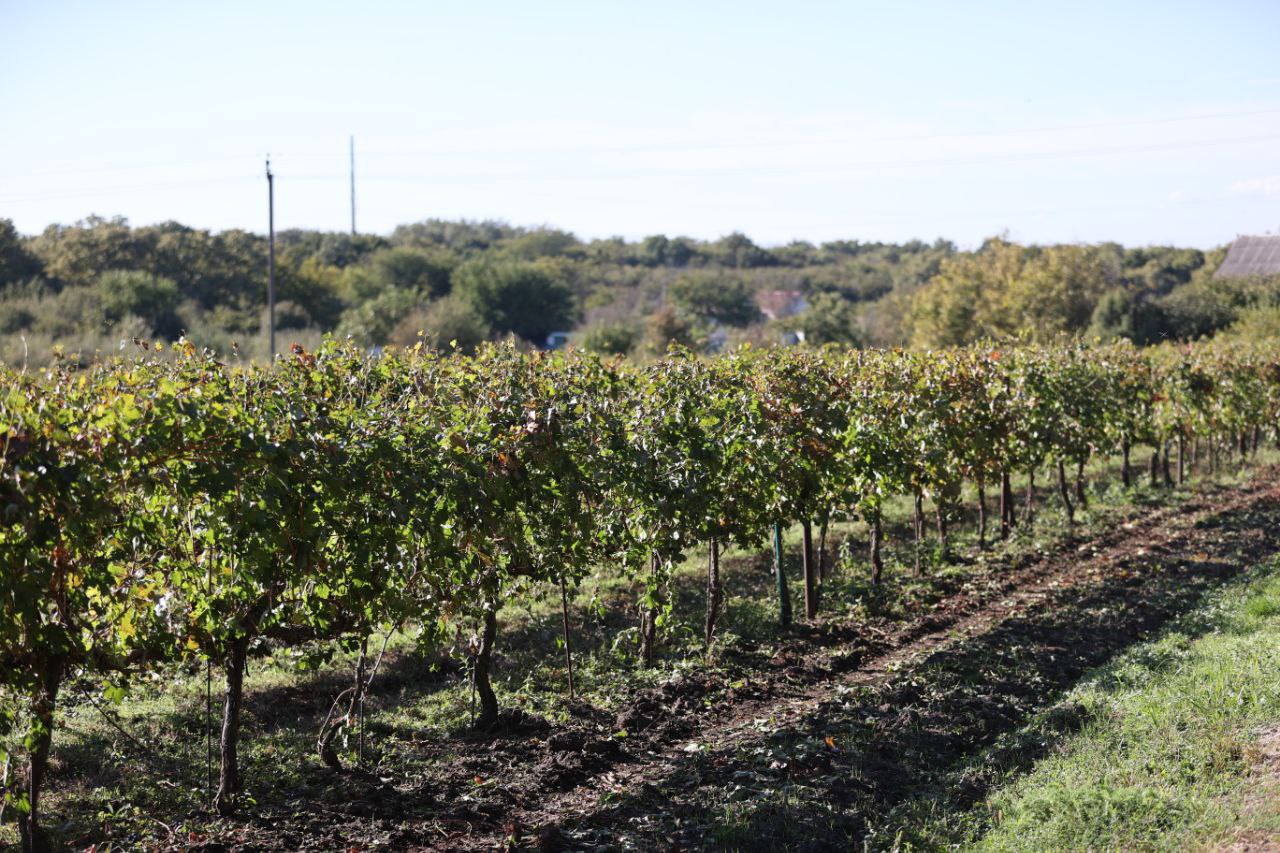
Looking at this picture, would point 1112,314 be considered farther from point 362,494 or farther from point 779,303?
point 362,494

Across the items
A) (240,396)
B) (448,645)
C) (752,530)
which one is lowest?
(448,645)

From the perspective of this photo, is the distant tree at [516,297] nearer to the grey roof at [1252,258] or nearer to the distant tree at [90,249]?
the distant tree at [90,249]

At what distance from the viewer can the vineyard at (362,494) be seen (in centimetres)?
520

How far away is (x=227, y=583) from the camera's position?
6133 millimetres

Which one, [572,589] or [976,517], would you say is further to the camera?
[976,517]

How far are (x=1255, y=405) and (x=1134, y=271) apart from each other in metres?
57.2

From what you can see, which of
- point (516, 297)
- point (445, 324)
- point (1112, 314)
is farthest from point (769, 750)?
point (516, 297)

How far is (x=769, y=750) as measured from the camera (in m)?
7.24

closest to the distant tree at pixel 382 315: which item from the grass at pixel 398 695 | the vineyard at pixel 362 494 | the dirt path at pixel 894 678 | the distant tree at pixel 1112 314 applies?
the distant tree at pixel 1112 314

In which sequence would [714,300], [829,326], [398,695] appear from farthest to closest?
[714,300], [829,326], [398,695]

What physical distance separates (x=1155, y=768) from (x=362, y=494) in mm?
4906

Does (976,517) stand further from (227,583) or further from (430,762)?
(227,583)

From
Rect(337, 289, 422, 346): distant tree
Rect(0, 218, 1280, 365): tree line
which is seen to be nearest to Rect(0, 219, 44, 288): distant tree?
Rect(0, 218, 1280, 365): tree line

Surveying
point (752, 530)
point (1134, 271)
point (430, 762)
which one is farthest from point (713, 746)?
point (1134, 271)
